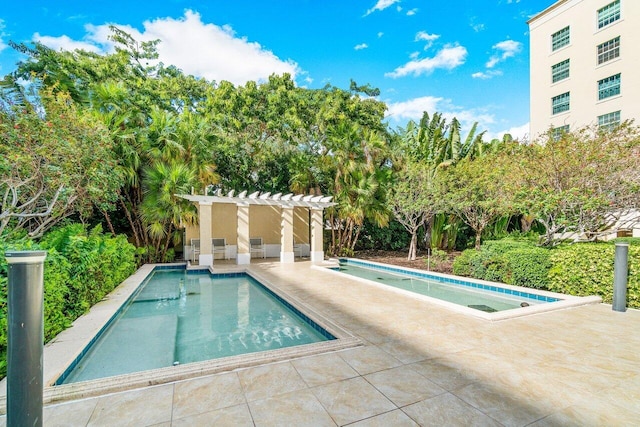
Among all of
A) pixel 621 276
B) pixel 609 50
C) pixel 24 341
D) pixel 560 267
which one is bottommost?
pixel 560 267

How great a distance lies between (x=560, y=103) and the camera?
22.2m

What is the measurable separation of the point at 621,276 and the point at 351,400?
6454 millimetres

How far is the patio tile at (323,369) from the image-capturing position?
11.9 feet

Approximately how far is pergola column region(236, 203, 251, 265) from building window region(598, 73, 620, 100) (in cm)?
2293

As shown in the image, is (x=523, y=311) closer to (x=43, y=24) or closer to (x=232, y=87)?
(x=232, y=87)

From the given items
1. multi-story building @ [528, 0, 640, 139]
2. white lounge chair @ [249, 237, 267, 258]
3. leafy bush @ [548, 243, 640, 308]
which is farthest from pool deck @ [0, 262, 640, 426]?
multi-story building @ [528, 0, 640, 139]

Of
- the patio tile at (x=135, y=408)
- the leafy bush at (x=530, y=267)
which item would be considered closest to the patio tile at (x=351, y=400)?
the patio tile at (x=135, y=408)

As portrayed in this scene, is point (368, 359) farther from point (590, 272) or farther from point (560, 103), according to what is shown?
point (560, 103)

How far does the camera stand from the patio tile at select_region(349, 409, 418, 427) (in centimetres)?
281

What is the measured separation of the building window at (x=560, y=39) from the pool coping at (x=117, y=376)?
88.6 feet

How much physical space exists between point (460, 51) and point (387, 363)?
21734 mm

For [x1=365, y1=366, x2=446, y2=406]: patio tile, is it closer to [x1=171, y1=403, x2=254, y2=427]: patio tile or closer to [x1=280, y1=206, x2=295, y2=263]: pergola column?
[x1=171, y1=403, x2=254, y2=427]: patio tile

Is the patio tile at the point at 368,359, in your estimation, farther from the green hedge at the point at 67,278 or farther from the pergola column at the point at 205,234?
the pergola column at the point at 205,234

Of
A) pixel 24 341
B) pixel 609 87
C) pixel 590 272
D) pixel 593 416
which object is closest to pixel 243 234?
pixel 590 272
